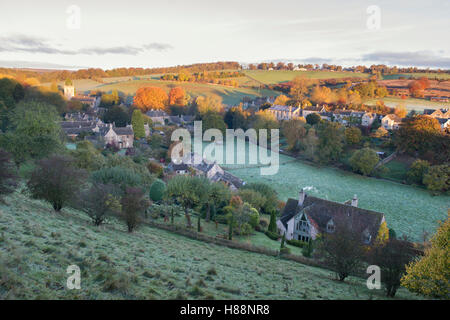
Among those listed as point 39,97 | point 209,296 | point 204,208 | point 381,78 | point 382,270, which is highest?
point 381,78

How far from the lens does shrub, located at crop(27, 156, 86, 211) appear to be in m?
18.7

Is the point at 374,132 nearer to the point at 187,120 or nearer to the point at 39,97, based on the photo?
the point at 187,120

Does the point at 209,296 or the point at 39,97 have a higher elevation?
the point at 39,97

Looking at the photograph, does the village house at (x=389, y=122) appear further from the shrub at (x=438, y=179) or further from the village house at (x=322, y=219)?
the village house at (x=322, y=219)

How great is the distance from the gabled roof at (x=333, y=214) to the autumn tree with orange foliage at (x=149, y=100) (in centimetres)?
7355

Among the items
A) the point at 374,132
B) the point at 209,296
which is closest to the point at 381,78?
the point at 374,132

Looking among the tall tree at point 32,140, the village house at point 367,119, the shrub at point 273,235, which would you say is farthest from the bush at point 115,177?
the village house at point 367,119

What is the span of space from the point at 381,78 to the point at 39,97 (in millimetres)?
104653

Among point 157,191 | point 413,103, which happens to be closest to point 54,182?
point 157,191

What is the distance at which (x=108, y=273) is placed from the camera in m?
10.5

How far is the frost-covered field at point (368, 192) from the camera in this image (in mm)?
33531

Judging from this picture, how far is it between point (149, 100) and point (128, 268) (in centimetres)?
8852

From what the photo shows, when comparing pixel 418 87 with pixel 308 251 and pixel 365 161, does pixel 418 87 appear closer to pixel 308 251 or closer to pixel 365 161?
pixel 365 161

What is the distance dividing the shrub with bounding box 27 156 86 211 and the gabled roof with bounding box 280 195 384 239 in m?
18.2
